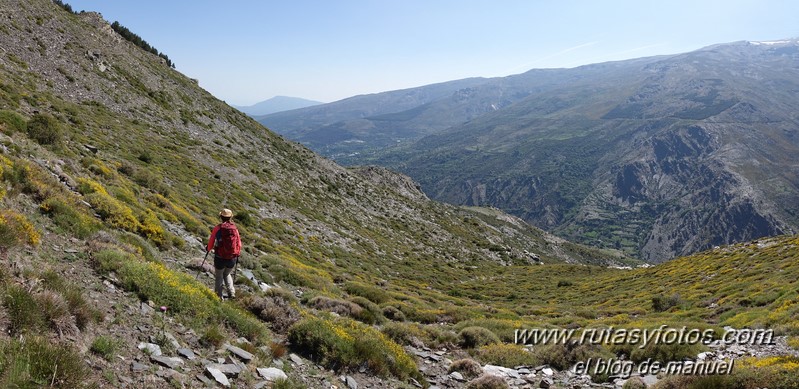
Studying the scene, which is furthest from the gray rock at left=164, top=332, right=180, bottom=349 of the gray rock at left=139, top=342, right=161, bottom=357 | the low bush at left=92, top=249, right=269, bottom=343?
the low bush at left=92, top=249, right=269, bottom=343

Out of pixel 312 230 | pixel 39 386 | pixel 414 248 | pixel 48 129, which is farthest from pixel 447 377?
pixel 414 248

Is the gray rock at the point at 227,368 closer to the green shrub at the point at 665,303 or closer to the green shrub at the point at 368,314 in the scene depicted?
the green shrub at the point at 368,314

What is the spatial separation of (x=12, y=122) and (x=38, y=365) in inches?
762

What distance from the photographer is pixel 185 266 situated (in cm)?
1439

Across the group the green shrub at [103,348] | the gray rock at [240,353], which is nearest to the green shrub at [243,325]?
the gray rock at [240,353]

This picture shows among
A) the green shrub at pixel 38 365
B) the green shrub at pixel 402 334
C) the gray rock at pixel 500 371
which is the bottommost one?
the gray rock at pixel 500 371

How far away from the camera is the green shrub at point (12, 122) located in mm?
17492

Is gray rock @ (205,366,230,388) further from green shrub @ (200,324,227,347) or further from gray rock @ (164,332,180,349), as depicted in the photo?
green shrub @ (200,324,227,347)

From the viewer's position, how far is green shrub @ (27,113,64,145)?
1914cm

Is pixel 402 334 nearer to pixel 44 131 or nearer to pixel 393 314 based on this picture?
pixel 393 314

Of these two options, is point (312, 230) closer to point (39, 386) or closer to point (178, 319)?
point (178, 319)

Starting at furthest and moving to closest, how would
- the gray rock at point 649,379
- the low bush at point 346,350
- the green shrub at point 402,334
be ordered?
the green shrub at point 402,334 < the gray rock at point 649,379 < the low bush at point 346,350

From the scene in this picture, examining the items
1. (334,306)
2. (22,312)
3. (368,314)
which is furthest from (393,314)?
(22,312)

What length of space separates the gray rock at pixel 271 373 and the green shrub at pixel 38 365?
10.3 ft
